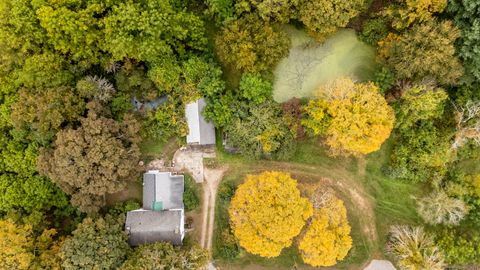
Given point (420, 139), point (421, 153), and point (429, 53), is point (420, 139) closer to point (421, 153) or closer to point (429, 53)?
point (421, 153)

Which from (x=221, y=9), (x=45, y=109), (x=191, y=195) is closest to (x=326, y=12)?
(x=221, y=9)

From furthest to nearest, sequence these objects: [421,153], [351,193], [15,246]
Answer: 1. [351,193]
2. [421,153]
3. [15,246]

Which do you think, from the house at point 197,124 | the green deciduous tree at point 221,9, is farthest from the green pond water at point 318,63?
the house at point 197,124

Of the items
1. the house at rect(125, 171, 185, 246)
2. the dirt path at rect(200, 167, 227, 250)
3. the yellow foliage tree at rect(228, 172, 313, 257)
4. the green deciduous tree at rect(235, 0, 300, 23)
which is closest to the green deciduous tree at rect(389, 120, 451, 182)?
the yellow foliage tree at rect(228, 172, 313, 257)

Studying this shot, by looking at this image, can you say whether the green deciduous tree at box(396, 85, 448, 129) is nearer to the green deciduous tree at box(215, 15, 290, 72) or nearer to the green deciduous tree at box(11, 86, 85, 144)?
the green deciduous tree at box(215, 15, 290, 72)

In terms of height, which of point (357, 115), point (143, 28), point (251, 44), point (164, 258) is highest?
point (143, 28)

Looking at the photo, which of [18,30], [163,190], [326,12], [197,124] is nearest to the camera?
[18,30]
